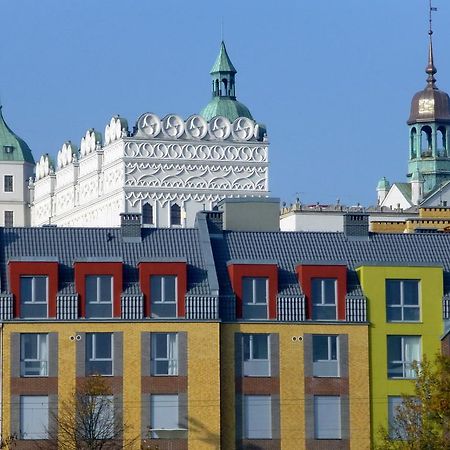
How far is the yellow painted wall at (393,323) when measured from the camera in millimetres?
78938

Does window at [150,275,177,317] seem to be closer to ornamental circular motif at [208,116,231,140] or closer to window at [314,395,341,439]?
window at [314,395,341,439]

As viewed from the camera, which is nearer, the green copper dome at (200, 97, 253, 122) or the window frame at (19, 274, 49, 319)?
the window frame at (19, 274, 49, 319)

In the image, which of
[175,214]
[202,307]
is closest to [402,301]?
[202,307]

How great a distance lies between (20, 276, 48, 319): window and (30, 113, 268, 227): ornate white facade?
8479 centimetres

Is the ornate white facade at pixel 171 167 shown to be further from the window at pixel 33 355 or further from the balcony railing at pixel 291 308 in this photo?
the window at pixel 33 355

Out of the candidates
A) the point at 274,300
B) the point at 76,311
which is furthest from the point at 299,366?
the point at 76,311

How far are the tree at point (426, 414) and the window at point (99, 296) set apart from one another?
9918mm

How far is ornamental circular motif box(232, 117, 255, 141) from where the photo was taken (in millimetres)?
173500

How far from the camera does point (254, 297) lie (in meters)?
79.1

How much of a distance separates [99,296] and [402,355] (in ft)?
33.7

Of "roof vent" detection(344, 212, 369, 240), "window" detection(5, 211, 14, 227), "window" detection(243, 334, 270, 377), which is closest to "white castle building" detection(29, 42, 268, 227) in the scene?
"window" detection(5, 211, 14, 227)

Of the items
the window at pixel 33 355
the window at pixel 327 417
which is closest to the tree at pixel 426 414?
the window at pixel 327 417

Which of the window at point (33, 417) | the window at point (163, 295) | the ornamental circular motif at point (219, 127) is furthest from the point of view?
the ornamental circular motif at point (219, 127)

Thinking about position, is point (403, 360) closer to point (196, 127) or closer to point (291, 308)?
point (291, 308)
